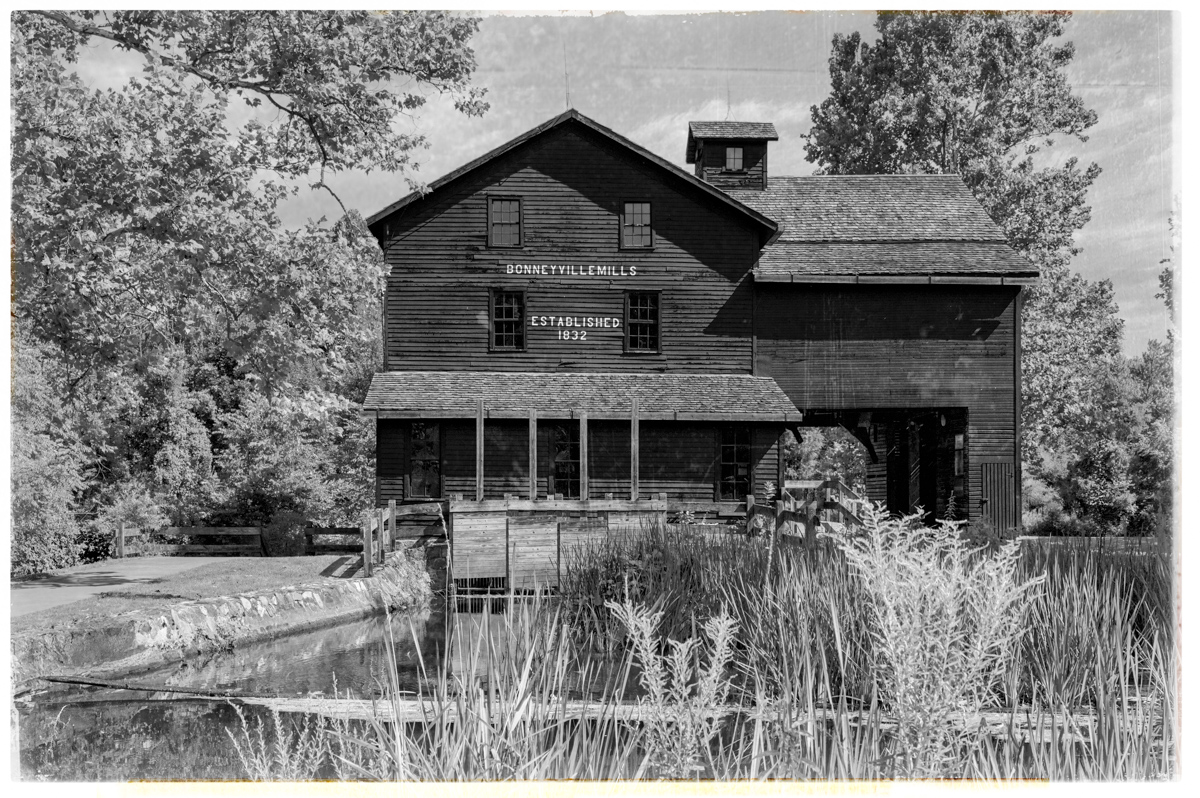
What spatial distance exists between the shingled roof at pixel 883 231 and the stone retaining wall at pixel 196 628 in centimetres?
1133

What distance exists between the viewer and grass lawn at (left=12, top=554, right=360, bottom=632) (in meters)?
9.15

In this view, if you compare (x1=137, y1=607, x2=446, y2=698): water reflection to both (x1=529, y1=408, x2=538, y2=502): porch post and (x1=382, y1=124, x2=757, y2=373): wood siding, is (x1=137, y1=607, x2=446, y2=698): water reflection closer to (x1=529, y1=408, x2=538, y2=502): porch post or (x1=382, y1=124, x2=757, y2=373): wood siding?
(x1=529, y1=408, x2=538, y2=502): porch post

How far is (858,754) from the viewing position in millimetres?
4000

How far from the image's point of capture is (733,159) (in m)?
24.4

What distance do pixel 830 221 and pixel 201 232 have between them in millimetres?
14963

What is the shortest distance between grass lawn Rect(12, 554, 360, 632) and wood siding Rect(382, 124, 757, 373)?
5677mm

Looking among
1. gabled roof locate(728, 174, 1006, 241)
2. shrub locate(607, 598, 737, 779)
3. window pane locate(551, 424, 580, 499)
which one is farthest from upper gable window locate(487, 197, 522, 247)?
shrub locate(607, 598, 737, 779)

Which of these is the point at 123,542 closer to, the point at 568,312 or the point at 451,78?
the point at 568,312

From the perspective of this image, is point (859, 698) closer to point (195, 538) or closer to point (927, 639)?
point (927, 639)

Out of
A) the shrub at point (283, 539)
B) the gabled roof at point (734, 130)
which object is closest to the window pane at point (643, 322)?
the gabled roof at point (734, 130)

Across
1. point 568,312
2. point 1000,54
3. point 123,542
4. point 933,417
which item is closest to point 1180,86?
point 1000,54

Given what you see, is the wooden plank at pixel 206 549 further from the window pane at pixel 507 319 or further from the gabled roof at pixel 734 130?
the gabled roof at pixel 734 130

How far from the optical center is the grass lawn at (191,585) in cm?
915
